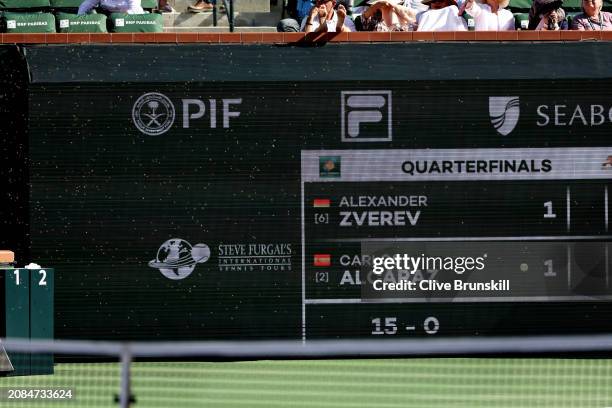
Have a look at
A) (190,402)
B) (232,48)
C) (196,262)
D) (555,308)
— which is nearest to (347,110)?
(232,48)

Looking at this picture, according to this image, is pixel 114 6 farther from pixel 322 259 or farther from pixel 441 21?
pixel 322 259

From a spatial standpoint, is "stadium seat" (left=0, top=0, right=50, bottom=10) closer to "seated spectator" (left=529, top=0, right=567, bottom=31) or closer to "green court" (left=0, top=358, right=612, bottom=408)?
"green court" (left=0, top=358, right=612, bottom=408)

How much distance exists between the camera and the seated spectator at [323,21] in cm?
1165

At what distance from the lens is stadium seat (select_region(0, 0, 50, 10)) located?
1487cm

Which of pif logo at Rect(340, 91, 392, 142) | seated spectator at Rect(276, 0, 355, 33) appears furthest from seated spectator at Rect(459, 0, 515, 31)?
pif logo at Rect(340, 91, 392, 142)

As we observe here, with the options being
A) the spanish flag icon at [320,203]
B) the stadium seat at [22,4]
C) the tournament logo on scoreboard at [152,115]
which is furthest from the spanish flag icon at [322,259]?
the stadium seat at [22,4]

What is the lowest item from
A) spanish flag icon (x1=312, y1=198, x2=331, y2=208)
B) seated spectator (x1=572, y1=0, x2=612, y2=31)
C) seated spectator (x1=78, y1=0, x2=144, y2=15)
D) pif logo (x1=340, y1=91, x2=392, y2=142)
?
spanish flag icon (x1=312, y1=198, x2=331, y2=208)

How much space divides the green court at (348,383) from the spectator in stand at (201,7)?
6481 millimetres

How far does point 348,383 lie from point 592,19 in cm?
492

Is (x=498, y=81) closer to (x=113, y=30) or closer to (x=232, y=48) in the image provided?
(x=232, y=48)

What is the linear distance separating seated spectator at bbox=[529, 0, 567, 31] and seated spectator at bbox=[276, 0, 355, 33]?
1981mm

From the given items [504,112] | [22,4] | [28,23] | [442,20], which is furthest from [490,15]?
[22,4]

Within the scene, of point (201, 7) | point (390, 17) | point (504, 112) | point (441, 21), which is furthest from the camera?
point (201, 7)

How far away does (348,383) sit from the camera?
995cm
